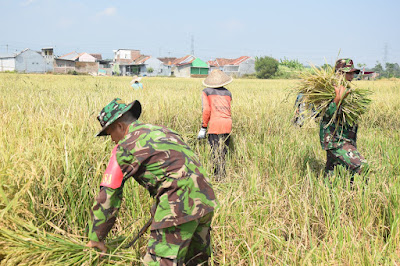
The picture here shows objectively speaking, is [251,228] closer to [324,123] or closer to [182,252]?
[182,252]

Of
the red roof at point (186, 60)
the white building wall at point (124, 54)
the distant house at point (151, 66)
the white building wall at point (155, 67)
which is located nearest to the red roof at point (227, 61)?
the red roof at point (186, 60)

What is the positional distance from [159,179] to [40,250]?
2.54 feet

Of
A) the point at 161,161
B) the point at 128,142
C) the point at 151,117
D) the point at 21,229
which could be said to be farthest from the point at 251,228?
the point at 151,117

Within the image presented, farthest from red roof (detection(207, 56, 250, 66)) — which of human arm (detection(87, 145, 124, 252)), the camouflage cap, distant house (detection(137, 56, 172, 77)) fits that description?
human arm (detection(87, 145, 124, 252))

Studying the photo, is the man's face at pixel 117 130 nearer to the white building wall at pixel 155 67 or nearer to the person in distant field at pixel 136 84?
the person in distant field at pixel 136 84

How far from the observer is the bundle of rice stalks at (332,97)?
11.9 feet

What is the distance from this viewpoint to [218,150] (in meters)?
4.75

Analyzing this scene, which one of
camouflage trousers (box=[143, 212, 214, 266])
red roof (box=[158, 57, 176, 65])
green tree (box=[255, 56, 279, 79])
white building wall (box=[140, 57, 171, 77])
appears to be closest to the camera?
camouflage trousers (box=[143, 212, 214, 266])

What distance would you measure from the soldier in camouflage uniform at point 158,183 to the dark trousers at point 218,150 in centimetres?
229

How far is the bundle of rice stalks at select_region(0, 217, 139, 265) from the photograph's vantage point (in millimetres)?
1924

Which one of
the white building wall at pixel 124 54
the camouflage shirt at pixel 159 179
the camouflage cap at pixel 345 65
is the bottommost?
the camouflage shirt at pixel 159 179

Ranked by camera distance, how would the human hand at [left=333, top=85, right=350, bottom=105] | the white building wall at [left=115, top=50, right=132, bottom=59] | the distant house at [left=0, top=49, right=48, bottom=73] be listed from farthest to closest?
the white building wall at [left=115, top=50, right=132, bottom=59], the distant house at [left=0, top=49, right=48, bottom=73], the human hand at [left=333, top=85, right=350, bottom=105]

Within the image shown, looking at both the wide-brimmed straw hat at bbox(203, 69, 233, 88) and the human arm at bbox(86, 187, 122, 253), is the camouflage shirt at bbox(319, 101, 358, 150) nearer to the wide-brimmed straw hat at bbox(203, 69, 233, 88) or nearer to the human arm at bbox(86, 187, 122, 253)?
the wide-brimmed straw hat at bbox(203, 69, 233, 88)

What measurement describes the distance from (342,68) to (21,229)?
11.0 feet
